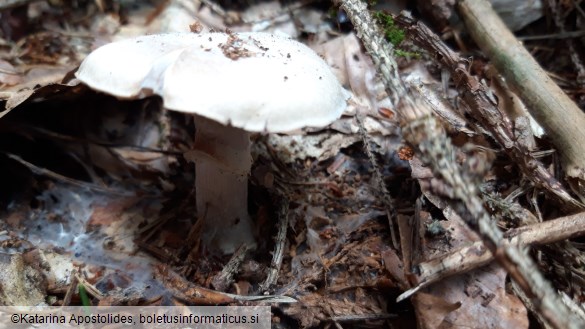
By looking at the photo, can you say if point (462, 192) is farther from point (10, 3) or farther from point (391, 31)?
point (10, 3)

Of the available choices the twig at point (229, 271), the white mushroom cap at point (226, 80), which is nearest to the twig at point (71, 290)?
the twig at point (229, 271)

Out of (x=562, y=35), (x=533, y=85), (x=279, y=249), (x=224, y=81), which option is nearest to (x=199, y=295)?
(x=279, y=249)

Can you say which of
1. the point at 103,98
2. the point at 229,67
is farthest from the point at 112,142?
the point at 229,67

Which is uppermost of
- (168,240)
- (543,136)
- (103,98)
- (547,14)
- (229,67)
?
(229,67)

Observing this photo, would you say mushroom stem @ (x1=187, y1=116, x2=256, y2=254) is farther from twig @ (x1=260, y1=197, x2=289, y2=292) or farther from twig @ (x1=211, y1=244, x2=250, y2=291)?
twig @ (x1=260, y1=197, x2=289, y2=292)

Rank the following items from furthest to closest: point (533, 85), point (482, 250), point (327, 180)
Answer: point (327, 180) < point (533, 85) < point (482, 250)

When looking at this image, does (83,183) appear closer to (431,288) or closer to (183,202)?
(183,202)
